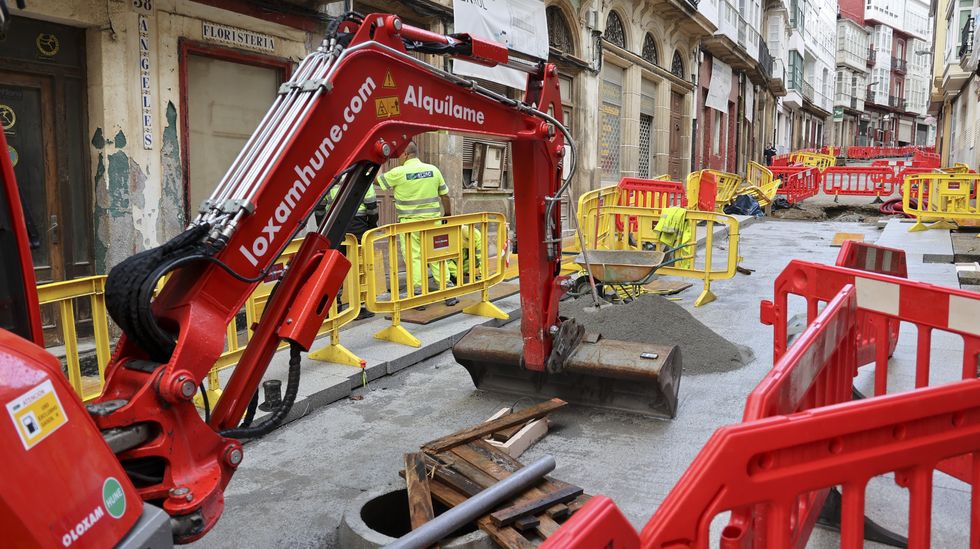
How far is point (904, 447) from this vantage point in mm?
2027

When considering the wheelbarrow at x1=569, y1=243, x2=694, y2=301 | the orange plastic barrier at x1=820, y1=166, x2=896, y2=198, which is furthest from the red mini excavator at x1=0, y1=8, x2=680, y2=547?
the orange plastic barrier at x1=820, y1=166, x2=896, y2=198

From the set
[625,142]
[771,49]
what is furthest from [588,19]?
[771,49]

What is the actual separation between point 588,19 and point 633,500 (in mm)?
14477

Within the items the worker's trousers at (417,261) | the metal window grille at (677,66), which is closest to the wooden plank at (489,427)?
the worker's trousers at (417,261)

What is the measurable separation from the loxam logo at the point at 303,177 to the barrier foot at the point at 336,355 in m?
3.27

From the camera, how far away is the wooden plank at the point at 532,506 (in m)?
3.32

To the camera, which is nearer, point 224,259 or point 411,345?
point 224,259

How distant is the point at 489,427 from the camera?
4.66 meters

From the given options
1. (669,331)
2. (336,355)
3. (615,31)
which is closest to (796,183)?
(615,31)

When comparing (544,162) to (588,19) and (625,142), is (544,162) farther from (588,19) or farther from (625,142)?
(625,142)

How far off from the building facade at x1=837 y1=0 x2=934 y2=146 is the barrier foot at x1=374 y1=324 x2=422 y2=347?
71.3 m

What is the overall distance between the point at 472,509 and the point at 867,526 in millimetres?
1772

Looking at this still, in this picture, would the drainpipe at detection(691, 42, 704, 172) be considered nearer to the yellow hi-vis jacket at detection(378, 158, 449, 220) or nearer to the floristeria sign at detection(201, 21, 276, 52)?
the yellow hi-vis jacket at detection(378, 158, 449, 220)

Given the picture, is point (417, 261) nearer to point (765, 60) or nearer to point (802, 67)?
point (765, 60)
